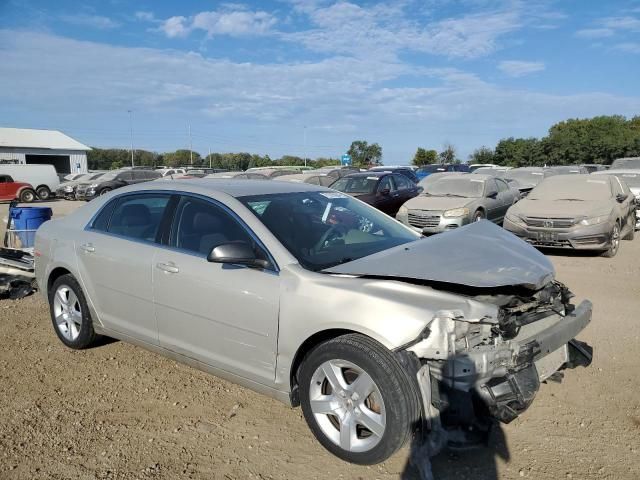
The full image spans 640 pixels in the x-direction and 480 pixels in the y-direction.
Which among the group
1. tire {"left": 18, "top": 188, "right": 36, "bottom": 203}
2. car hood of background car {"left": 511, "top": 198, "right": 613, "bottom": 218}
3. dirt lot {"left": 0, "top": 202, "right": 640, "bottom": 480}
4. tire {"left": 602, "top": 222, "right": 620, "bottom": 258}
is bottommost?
tire {"left": 18, "top": 188, "right": 36, "bottom": 203}

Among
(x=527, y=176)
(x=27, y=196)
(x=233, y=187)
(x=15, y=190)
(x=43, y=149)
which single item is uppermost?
(x=43, y=149)

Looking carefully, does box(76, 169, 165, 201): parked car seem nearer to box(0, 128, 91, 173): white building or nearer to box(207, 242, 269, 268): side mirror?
box(0, 128, 91, 173): white building

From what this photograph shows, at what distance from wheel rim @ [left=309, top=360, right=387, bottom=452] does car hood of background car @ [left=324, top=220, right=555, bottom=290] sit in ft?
1.91

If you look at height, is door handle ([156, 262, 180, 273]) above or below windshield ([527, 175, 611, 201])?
below

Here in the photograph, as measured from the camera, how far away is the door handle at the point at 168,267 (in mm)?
3693

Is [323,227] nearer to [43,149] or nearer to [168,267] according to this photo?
[168,267]

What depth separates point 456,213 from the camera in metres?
11.2

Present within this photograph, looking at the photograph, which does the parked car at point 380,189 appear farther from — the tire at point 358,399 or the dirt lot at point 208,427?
the tire at point 358,399

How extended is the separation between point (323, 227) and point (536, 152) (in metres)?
60.9

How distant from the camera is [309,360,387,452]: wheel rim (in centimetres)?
287

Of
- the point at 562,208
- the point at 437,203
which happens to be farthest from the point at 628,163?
the point at 562,208

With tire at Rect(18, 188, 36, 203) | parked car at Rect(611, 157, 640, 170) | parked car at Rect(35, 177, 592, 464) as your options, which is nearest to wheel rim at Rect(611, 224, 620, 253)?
parked car at Rect(35, 177, 592, 464)

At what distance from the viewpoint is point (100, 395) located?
396cm

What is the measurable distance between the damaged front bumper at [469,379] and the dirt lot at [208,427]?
382 millimetres
